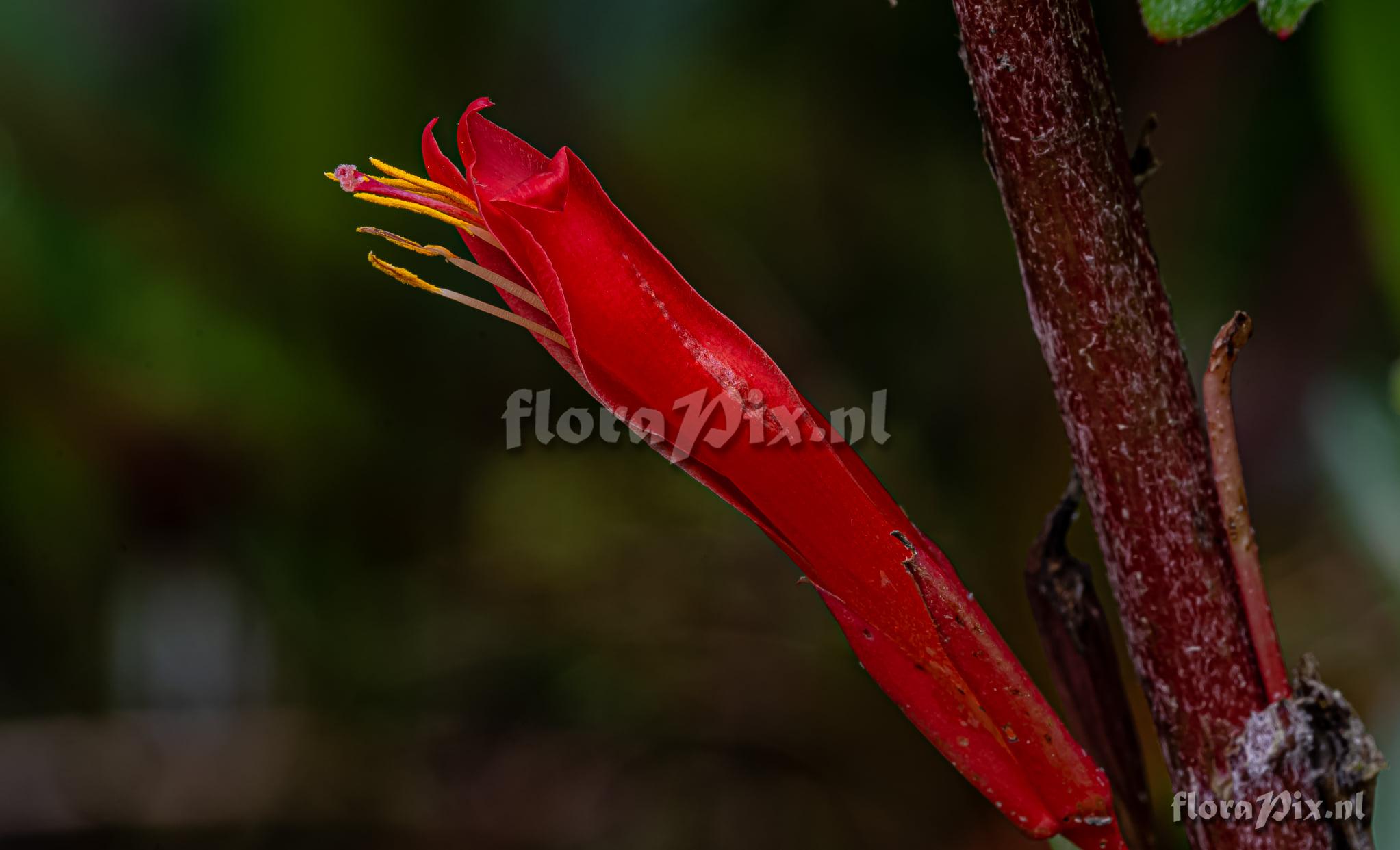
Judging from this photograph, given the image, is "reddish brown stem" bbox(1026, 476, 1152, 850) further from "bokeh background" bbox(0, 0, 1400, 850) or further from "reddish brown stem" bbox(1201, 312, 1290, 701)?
"bokeh background" bbox(0, 0, 1400, 850)

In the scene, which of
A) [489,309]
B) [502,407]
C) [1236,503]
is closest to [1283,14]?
[1236,503]

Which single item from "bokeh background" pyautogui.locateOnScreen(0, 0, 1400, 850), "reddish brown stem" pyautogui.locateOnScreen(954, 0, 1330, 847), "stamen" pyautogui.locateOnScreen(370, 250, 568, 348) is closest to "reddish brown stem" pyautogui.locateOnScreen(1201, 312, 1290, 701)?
"reddish brown stem" pyautogui.locateOnScreen(954, 0, 1330, 847)

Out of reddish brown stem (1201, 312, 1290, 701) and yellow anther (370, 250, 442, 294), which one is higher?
yellow anther (370, 250, 442, 294)

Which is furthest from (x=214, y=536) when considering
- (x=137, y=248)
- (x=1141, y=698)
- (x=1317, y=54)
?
(x=1317, y=54)

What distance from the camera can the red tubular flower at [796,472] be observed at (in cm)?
30

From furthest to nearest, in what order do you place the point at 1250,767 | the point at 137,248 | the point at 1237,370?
the point at 1237,370 → the point at 137,248 → the point at 1250,767

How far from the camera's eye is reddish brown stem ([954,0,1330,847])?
0.94 ft

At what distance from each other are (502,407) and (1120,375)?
0.85 metres

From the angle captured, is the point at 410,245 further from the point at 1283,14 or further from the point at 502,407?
the point at 502,407

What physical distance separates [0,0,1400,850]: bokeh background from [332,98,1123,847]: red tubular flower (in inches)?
26.7

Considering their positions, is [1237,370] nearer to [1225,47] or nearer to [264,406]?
[1225,47]

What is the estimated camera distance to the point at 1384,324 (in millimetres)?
1034

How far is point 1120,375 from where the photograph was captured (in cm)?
30

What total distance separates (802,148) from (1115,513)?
2.70 ft
